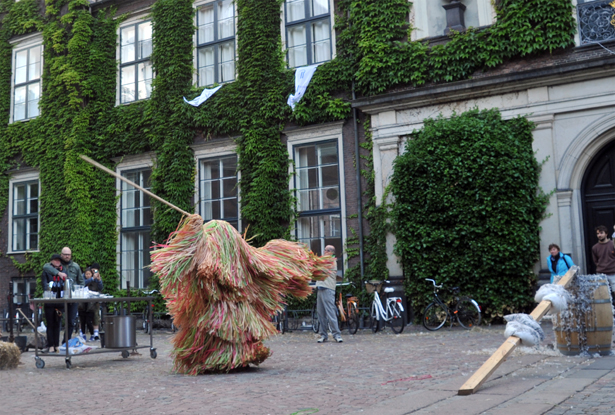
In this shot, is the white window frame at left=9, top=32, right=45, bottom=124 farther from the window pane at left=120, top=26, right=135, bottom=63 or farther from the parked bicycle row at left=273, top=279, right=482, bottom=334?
the parked bicycle row at left=273, top=279, right=482, bottom=334

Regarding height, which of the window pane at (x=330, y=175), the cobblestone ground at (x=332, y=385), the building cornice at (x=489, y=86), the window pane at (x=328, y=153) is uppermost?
the building cornice at (x=489, y=86)

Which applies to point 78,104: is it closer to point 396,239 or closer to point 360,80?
point 360,80

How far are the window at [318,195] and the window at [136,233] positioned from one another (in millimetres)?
4809

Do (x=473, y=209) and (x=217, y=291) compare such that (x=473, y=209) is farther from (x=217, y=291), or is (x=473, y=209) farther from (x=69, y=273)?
(x=69, y=273)

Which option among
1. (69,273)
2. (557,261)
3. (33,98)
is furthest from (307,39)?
(33,98)

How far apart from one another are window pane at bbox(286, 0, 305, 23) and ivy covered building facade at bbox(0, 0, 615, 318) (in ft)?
0.16

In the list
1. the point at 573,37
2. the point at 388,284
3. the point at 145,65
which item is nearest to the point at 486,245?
the point at 388,284

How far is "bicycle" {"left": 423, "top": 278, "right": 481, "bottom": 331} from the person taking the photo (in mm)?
13227

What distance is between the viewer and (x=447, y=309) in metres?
13.4

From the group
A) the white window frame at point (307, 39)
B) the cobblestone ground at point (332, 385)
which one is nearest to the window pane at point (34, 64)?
the white window frame at point (307, 39)

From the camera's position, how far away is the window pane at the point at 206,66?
18219 millimetres

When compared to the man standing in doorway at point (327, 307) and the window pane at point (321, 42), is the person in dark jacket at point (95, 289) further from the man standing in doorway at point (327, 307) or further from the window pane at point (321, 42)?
the window pane at point (321, 42)

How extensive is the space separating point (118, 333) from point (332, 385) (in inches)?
186

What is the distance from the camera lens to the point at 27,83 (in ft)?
71.2
